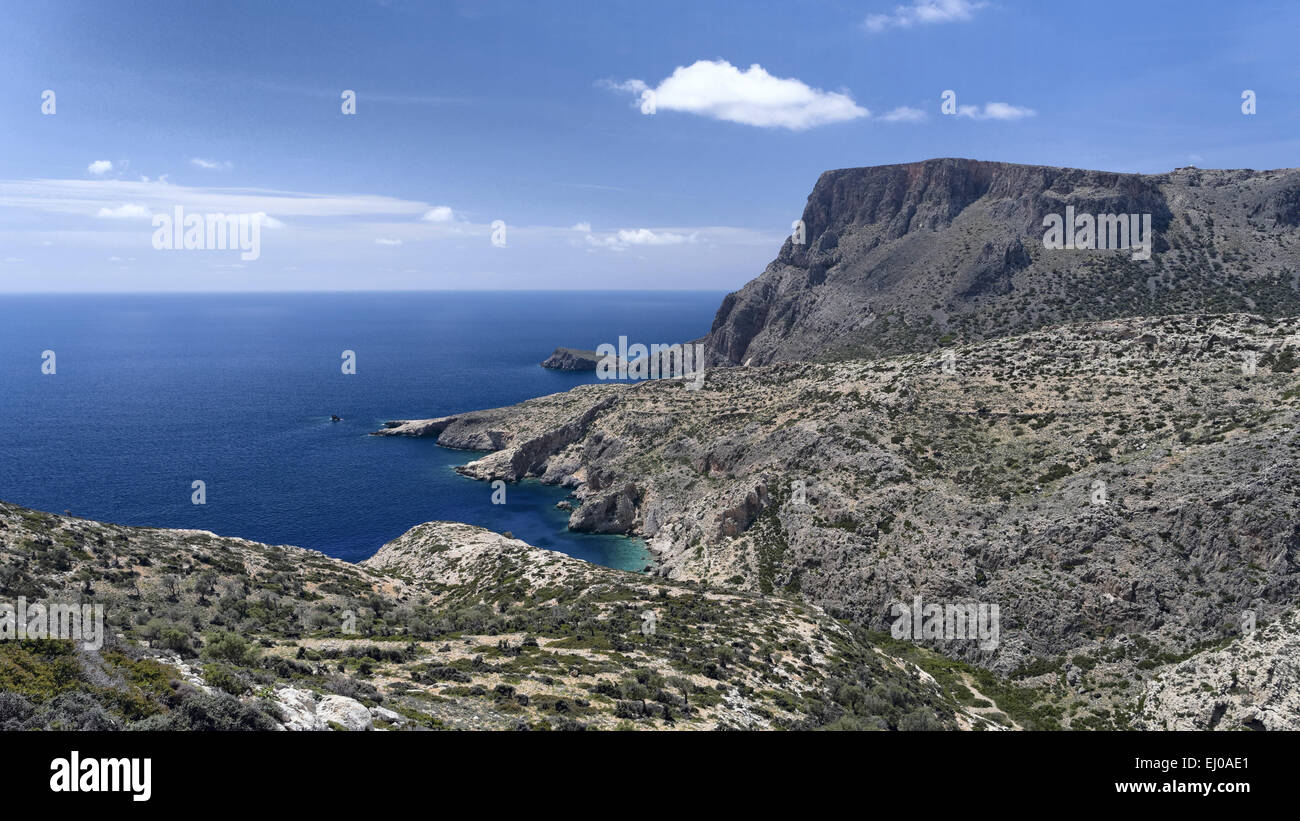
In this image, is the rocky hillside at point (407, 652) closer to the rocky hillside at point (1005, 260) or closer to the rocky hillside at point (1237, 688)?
the rocky hillside at point (1237, 688)

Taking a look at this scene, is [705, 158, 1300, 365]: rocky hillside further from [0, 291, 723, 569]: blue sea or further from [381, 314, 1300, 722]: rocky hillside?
[0, 291, 723, 569]: blue sea

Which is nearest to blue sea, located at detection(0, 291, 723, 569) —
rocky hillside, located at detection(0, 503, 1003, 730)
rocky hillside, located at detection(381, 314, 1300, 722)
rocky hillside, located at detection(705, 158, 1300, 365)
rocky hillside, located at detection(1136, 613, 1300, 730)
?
rocky hillside, located at detection(381, 314, 1300, 722)

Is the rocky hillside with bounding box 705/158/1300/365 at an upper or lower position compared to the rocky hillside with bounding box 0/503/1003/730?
upper

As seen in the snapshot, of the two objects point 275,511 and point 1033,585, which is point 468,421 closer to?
point 275,511

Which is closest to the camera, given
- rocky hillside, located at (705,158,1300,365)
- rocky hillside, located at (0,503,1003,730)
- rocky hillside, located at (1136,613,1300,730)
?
rocky hillside, located at (0,503,1003,730)

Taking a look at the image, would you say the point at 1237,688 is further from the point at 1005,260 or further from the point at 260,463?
the point at 260,463

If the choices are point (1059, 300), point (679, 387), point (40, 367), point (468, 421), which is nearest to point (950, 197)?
point (1059, 300)

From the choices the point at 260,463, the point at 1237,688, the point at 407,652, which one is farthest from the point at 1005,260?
the point at 260,463
